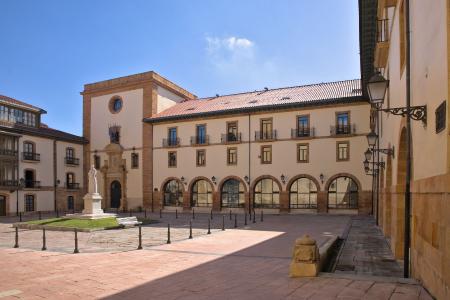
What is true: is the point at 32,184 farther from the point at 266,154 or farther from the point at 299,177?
the point at 299,177

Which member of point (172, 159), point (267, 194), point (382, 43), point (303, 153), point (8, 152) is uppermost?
point (382, 43)

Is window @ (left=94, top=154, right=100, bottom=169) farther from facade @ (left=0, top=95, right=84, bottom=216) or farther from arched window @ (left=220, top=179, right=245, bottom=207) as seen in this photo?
arched window @ (left=220, top=179, right=245, bottom=207)

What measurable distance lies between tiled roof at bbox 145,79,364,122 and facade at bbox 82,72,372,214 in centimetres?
11

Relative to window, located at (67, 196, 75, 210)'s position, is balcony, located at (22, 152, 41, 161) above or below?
above

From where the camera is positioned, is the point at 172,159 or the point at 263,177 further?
the point at 172,159

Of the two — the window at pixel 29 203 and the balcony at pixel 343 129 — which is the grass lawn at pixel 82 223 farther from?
the balcony at pixel 343 129

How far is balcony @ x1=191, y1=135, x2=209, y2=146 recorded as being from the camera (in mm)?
34469

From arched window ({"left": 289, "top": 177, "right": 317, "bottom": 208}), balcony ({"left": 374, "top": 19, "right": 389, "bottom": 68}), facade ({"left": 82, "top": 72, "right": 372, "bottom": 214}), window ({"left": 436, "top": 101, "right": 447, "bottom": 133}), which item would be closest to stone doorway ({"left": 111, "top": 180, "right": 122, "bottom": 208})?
facade ({"left": 82, "top": 72, "right": 372, "bottom": 214})

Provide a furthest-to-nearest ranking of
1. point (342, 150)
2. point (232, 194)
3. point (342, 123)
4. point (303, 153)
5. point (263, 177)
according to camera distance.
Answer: point (232, 194)
point (263, 177)
point (303, 153)
point (342, 123)
point (342, 150)

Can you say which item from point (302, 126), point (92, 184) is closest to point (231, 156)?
point (302, 126)

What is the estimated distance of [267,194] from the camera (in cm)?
3194

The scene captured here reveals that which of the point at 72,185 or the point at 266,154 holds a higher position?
the point at 266,154

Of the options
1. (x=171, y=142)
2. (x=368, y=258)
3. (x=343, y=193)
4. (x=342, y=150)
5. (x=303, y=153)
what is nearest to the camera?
(x=368, y=258)

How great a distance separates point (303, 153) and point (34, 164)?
25345 mm
